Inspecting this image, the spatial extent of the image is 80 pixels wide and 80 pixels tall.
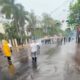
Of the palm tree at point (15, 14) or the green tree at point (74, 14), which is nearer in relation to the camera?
the palm tree at point (15, 14)

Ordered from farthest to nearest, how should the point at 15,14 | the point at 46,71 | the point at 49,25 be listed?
the point at 49,25 < the point at 15,14 < the point at 46,71

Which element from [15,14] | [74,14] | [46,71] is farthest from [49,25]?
[46,71]

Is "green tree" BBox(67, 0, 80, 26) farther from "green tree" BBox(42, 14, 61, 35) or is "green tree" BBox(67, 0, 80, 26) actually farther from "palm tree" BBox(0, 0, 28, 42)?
"green tree" BBox(42, 14, 61, 35)

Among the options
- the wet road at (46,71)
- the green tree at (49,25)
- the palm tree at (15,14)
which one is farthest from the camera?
the green tree at (49,25)

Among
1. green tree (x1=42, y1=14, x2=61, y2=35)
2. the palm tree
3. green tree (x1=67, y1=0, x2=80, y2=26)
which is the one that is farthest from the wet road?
green tree (x1=42, y1=14, x2=61, y2=35)

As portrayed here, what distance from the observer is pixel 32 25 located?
3073 inches

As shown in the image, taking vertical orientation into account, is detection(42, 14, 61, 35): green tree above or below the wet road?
below

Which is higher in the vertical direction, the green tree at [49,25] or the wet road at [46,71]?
the wet road at [46,71]

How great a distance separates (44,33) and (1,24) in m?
42.9

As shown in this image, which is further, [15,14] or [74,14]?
[74,14]

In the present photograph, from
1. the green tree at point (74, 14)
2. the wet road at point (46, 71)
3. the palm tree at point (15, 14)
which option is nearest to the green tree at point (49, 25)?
the green tree at point (74, 14)

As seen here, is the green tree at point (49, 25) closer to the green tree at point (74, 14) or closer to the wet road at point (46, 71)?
the green tree at point (74, 14)

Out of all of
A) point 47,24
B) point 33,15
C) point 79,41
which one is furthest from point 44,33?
point 79,41

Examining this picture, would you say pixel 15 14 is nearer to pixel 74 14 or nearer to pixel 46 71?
pixel 74 14
